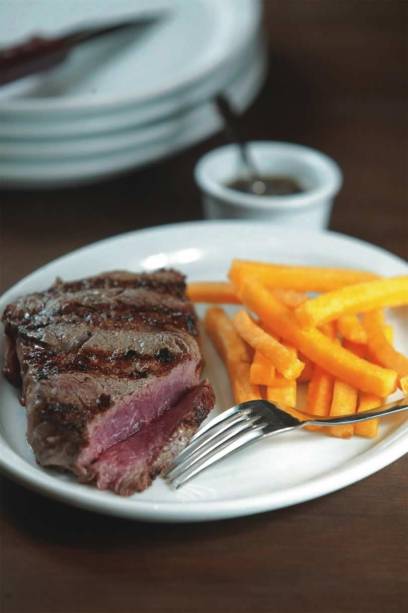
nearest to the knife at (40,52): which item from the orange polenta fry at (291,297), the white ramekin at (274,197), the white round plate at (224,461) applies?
the white ramekin at (274,197)

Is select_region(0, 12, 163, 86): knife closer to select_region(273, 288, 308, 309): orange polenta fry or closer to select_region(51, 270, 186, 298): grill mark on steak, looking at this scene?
select_region(51, 270, 186, 298): grill mark on steak

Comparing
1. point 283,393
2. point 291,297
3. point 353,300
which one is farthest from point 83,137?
point 283,393

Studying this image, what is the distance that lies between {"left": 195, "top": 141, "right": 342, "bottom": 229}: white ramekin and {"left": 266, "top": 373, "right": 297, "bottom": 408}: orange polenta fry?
1.21 metres

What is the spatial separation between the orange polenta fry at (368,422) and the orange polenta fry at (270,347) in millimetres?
243

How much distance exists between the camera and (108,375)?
7.97 ft

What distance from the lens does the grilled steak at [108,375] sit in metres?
2.28

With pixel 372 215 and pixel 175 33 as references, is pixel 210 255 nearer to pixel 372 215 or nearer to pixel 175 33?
pixel 372 215

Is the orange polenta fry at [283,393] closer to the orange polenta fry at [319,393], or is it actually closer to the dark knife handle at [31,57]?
the orange polenta fry at [319,393]

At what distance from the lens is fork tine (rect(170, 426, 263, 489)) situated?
7.68ft

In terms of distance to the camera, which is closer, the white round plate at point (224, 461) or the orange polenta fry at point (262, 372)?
the white round plate at point (224, 461)

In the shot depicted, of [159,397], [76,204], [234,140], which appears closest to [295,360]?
[159,397]

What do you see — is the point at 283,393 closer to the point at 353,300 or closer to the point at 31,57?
the point at 353,300

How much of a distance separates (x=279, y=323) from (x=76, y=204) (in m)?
1.80

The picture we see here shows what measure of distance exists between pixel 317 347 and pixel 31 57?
260 cm
